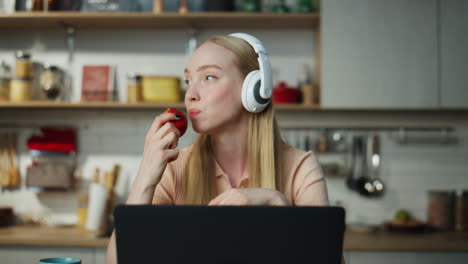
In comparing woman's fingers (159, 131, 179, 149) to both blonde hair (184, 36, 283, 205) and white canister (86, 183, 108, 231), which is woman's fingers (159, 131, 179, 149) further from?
white canister (86, 183, 108, 231)

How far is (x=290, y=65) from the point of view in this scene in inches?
134

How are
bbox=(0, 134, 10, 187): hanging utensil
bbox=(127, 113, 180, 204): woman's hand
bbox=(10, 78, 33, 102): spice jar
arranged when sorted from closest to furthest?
bbox=(127, 113, 180, 204): woman's hand < bbox=(10, 78, 33, 102): spice jar < bbox=(0, 134, 10, 187): hanging utensil

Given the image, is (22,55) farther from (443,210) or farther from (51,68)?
(443,210)

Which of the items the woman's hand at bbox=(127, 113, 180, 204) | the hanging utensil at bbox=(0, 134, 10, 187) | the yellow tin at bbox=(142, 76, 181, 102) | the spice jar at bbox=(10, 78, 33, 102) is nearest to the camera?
the woman's hand at bbox=(127, 113, 180, 204)

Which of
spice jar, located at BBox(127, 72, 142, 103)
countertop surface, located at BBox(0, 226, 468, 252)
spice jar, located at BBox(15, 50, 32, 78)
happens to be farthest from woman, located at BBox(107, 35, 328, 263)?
spice jar, located at BBox(15, 50, 32, 78)

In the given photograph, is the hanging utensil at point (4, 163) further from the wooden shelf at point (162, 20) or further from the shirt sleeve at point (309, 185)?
the shirt sleeve at point (309, 185)

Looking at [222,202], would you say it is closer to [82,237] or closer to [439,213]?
[82,237]

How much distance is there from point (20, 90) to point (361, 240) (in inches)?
88.4

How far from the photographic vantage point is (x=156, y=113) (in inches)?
133

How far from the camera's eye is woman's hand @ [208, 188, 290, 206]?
1.00m

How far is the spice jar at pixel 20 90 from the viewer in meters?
3.27

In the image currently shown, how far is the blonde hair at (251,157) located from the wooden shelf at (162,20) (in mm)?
1867

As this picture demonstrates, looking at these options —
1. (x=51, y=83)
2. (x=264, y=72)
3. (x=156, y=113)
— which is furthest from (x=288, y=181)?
(x=51, y=83)

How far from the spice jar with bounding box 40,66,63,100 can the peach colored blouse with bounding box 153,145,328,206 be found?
2221mm
